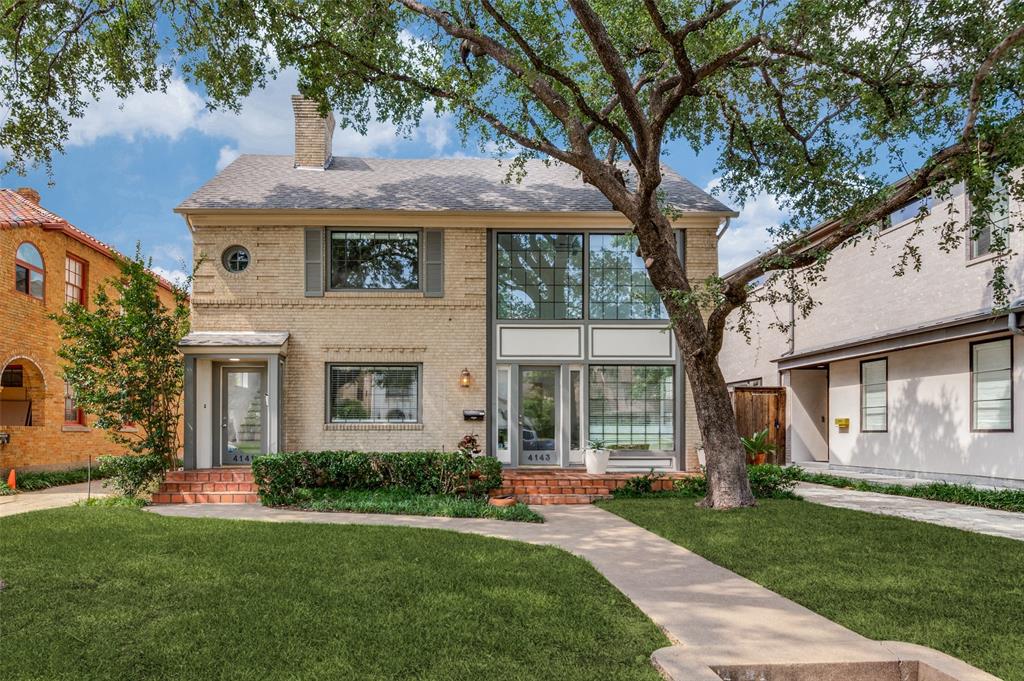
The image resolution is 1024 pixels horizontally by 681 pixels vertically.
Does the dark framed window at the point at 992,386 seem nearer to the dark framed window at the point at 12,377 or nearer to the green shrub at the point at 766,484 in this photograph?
the green shrub at the point at 766,484

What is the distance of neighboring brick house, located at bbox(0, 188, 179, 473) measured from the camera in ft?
52.0

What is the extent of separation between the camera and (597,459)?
45.0ft

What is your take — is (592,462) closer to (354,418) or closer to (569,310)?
(569,310)

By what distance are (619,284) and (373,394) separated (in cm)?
549

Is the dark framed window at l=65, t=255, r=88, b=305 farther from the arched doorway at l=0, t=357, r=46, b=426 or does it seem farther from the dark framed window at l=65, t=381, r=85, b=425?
the dark framed window at l=65, t=381, r=85, b=425

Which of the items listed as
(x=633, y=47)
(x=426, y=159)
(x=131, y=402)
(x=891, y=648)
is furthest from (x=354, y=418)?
(x=891, y=648)

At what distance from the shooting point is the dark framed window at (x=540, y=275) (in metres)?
14.8

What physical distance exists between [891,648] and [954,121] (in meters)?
9.10

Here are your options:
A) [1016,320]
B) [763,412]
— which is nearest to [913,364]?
[1016,320]

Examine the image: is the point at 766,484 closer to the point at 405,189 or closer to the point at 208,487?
the point at 405,189

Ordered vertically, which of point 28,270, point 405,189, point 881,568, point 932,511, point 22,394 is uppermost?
point 405,189

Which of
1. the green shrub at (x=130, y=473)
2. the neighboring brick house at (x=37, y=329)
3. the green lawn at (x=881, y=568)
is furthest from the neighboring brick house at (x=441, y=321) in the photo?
the neighboring brick house at (x=37, y=329)

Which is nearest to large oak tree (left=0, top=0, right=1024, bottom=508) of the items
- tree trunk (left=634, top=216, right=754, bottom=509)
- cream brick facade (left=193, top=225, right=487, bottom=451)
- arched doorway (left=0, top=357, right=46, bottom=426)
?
tree trunk (left=634, top=216, right=754, bottom=509)

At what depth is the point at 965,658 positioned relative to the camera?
4281 mm
